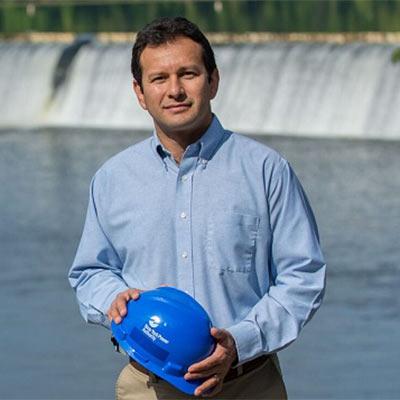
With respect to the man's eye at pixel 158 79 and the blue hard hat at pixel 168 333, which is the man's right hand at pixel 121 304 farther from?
the man's eye at pixel 158 79

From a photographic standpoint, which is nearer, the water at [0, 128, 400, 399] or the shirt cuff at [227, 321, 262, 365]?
the shirt cuff at [227, 321, 262, 365]

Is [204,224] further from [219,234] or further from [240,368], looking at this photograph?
[240,368]

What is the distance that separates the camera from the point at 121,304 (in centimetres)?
290

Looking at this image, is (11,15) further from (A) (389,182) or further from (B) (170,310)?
(B) (170,310)

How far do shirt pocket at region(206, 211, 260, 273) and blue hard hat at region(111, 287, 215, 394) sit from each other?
0.47 ft

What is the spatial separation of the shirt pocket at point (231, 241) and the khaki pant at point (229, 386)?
190 millimetres

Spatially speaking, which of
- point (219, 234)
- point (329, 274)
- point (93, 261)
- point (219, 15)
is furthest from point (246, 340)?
point (219, 15)

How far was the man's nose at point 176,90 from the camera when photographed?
2967 mm

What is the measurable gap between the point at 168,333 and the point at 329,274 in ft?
28.0

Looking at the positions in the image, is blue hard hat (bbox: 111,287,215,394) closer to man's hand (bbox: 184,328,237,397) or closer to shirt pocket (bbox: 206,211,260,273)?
man's hand (bbox: 184,328,237,397)

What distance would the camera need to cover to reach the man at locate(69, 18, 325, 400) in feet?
9.78

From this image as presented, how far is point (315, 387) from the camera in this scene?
809 centimetres

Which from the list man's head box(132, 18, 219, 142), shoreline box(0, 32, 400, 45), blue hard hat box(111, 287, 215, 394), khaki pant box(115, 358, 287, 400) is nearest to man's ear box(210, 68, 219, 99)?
man's head box(132, 18, 219, 142)

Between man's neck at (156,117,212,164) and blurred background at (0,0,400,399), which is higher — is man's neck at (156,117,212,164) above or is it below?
above
